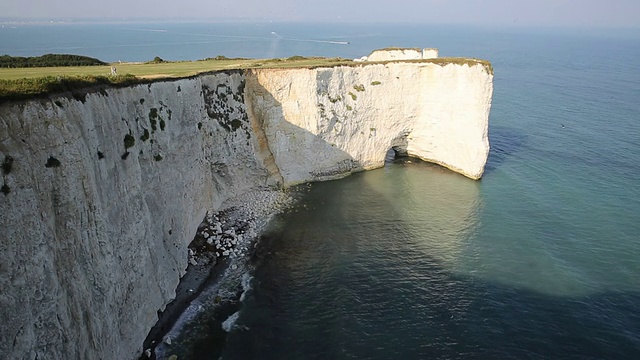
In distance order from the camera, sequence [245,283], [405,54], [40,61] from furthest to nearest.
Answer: [405,54] → [40,61] → [245,283]

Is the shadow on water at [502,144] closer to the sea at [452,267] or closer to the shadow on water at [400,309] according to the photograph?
the sea at [452,267]

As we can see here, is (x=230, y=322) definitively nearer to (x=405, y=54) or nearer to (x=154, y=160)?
(x=154, y=160)

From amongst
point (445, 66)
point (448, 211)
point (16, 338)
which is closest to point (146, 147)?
point (16, 338)

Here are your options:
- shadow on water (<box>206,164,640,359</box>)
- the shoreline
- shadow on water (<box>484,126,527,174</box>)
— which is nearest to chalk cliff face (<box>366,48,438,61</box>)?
shadow on water (<box>484,126,527,174</box>)

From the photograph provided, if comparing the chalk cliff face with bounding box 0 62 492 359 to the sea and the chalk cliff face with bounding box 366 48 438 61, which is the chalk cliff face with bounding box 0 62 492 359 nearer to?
the sea

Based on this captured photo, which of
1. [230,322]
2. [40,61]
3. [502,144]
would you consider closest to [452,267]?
[230,322]

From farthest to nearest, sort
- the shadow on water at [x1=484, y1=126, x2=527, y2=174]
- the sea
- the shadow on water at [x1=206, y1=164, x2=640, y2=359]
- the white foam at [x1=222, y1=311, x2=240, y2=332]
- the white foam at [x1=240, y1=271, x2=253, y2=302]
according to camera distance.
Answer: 1. the shadow on water at [x1=484, y1=126, x2=527, y2=174]
2. the white foam at [x1=240, y1=271, x2=253, y2=302]
3. the white foam at [x1=222, y1=311, x2=240, y2=332]
4. the sea
5. the shadow on water at [x1=206, y1=164, x2=640, y2=359]
